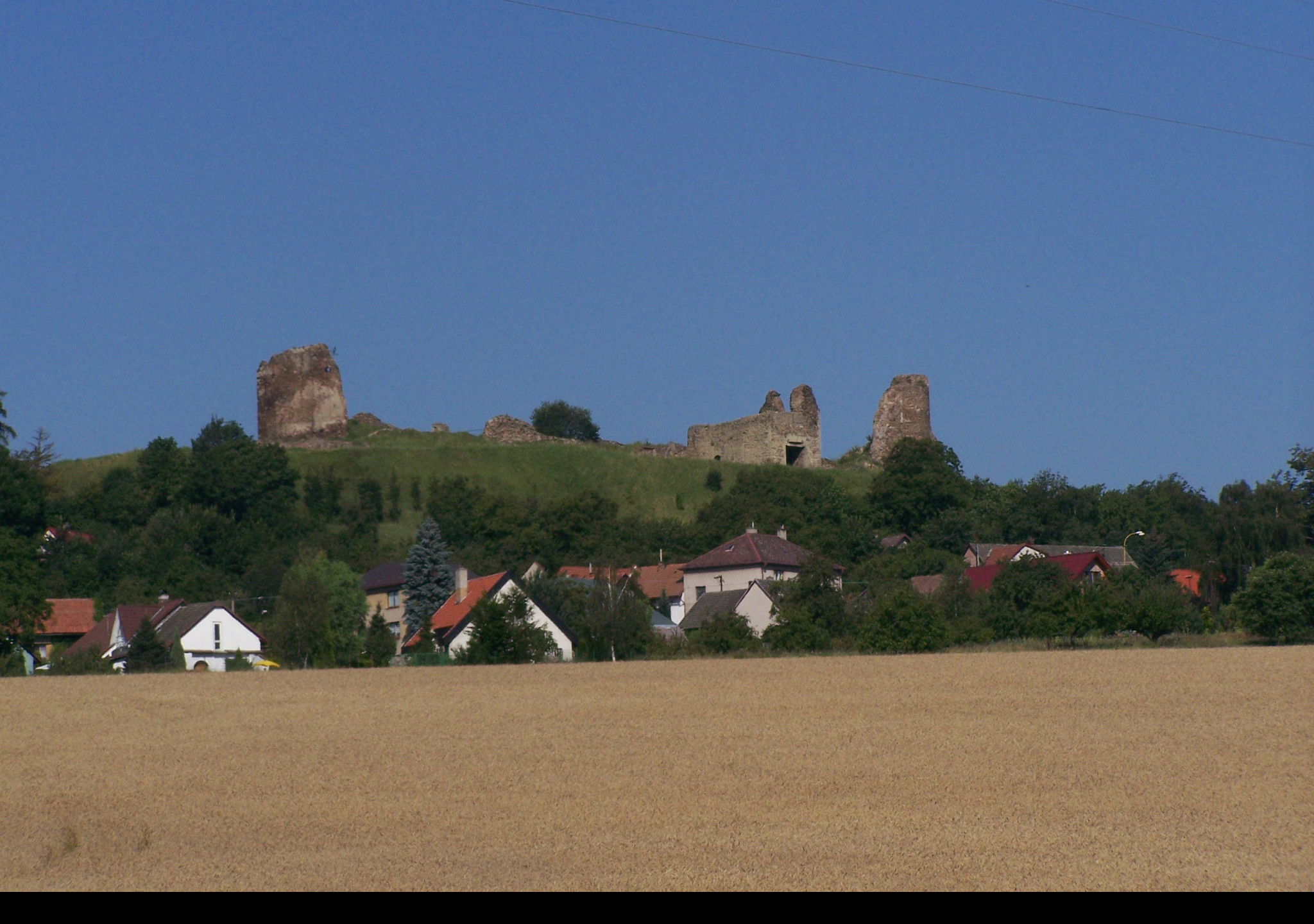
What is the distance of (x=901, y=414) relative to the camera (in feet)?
298

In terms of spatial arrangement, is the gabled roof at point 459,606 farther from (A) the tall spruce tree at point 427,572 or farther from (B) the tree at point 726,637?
(B) the tree at point 726,637

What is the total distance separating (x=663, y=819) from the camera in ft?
36.8

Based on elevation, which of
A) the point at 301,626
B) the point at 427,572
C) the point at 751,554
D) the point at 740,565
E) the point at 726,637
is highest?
the point at 751,554

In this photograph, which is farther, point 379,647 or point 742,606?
point 742,606

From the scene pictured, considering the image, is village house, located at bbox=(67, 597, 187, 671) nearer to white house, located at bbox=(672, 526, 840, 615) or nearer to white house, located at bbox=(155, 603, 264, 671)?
white house, located at bbox=(155, 603, 264, 671)

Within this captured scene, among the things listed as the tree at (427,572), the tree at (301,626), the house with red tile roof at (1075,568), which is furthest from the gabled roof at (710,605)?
the tree at (301,626)

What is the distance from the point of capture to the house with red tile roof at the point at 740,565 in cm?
5922

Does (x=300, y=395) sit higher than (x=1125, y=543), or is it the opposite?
(x=300, y=395)

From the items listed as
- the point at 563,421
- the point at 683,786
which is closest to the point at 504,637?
the point at 683,786

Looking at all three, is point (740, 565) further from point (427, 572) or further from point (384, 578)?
point (384, 578)

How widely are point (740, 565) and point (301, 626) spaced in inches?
1018

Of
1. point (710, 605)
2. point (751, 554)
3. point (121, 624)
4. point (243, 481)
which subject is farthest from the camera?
point (243, 481)

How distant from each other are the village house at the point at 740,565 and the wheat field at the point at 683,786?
108 feet
